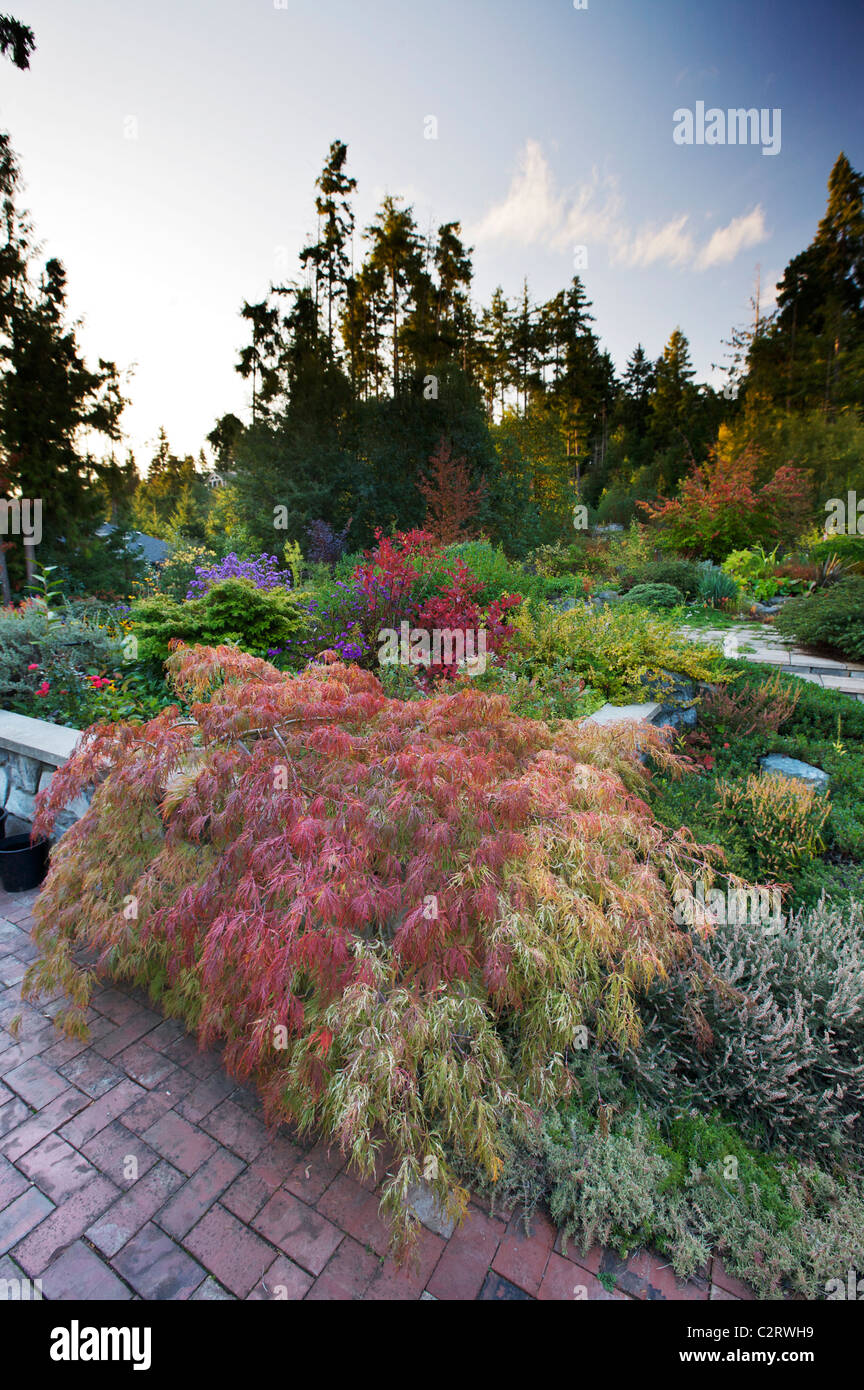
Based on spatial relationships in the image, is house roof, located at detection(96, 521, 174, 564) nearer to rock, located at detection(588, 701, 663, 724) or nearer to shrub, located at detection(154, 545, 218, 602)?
shrub, located at detection(154, 545, 218, 602)

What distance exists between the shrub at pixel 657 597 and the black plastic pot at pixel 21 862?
7.45 m

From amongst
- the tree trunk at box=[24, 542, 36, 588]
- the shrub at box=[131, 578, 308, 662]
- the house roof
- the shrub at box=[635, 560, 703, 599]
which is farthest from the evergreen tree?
the shrub at box=[131, 578, 308, 662]

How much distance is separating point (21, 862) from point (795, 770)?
496 centimetres

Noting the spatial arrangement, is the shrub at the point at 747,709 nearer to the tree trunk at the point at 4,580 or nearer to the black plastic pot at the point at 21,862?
the black plastic pot at the point at 21,862

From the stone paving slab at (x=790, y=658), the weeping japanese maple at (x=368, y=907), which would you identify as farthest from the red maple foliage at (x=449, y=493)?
the weeping japanese maple at (x=368, y=907)

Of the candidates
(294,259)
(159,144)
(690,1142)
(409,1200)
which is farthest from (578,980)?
(294,259)

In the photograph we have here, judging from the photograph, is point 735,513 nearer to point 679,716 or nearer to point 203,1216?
point 679,716

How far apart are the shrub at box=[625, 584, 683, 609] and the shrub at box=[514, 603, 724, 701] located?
2701mm

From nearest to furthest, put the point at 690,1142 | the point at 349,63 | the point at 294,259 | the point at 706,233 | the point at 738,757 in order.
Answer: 1. the point at 690,1142
2. the point at 738,757
3. the point at 349,63
4. the point at 706,233
5. the point at 294,259

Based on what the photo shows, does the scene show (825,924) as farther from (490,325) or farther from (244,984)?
(490,325)

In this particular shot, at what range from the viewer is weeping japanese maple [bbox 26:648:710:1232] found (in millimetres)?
1517

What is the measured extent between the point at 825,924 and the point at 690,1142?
42.3 inches

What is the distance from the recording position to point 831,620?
6.04 meters
